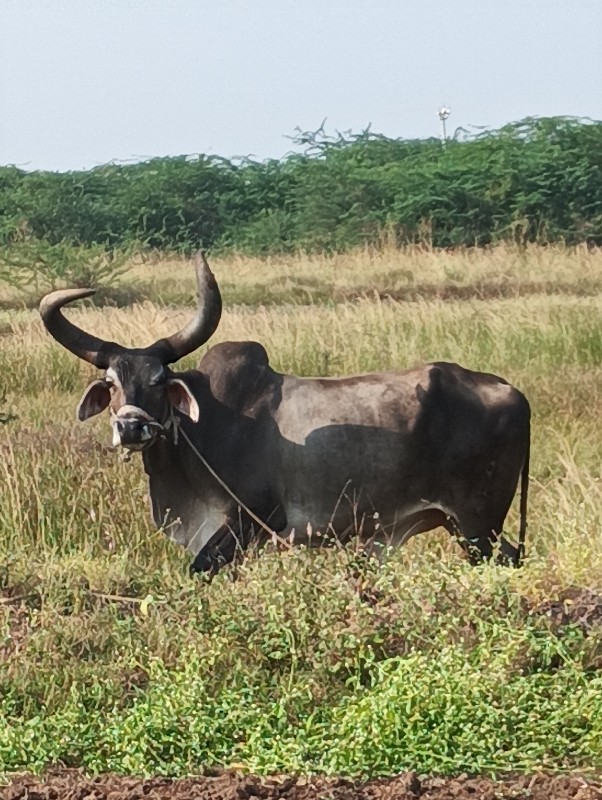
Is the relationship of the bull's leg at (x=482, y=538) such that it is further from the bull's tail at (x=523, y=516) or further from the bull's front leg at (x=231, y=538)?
the bull's front leg at (x=231, y=538)

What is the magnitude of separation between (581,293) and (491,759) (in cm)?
1569

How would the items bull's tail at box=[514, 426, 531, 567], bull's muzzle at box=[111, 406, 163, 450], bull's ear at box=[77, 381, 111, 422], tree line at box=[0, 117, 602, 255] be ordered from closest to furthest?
bull's muzzle at box=[111, 406, 163, 450] → bull's ear at box=[77, 381, 111, 422] → bull's tail at box=[514, 426, 531, 567] → tree line at box=[0, 117, 602, 255]

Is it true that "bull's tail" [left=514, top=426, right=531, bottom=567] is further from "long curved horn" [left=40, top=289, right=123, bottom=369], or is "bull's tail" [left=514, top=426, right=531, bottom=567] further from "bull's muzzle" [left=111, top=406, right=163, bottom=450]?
"long curved horn" [left=40, top=289, right=123, bottom=369]

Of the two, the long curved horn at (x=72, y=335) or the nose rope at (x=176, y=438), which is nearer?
the nose rope at (x=176, y=438)

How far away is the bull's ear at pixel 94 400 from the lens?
6684 mm

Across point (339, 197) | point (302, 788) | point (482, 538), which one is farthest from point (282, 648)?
point (339, 197)

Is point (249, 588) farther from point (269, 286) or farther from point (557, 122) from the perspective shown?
point (557, 122)

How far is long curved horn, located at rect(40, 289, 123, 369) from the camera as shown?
6.72 meters

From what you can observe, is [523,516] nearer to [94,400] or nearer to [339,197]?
[94,400]

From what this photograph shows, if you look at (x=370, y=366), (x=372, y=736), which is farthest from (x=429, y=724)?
(x=370, y=366)

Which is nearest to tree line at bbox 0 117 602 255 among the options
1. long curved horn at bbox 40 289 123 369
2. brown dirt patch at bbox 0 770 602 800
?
long curved horn at bbox 40 289 123 369

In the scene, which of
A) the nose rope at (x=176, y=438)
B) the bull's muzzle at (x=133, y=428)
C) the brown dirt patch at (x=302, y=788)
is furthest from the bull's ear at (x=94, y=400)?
the brown dirt patch at (x=302, y=788)

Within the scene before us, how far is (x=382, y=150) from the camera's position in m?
36.3

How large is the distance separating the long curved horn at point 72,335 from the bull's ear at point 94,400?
93 millimetres
